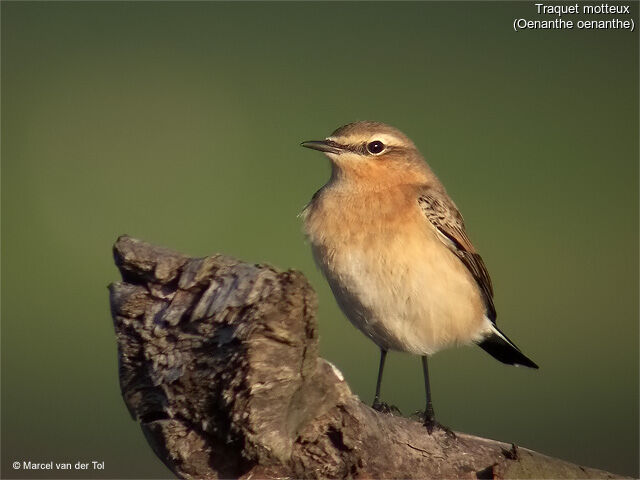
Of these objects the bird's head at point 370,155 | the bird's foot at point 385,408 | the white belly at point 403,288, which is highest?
the bird's head at point 370,155

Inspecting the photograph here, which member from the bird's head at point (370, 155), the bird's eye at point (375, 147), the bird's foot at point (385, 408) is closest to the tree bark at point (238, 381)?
the bird's foot at point (385, 408)

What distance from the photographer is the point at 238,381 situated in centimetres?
443

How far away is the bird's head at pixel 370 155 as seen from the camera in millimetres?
7734

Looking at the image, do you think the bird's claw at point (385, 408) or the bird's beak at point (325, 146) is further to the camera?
the bird's beak at point (325, 146)

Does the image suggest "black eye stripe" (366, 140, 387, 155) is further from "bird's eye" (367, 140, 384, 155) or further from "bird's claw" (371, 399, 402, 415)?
"bird's claw" (371, 399, 402, 415)

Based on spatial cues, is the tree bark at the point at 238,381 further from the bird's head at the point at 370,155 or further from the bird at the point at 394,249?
the bird's head at the point at 370,155

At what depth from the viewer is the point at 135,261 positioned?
4855 millimetres

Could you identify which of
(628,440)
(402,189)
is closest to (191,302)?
(402,189)

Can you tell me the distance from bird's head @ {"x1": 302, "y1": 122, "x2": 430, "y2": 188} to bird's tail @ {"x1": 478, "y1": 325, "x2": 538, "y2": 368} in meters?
1.41

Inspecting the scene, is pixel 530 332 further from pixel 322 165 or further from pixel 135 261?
pixel 135 261

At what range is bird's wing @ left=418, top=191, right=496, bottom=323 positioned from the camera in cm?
752

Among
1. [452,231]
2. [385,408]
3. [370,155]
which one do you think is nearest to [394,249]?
[452,231]

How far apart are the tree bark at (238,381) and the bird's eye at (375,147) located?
10.4 feet

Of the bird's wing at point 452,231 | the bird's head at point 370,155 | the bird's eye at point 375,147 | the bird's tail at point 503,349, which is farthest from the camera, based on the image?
the bird's tail at point 503,349
